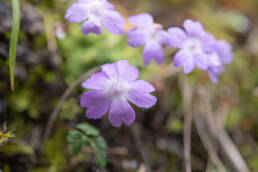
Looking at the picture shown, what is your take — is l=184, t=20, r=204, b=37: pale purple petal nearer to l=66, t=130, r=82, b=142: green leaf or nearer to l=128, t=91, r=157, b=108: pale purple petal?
l=128, t=91, r=157, b=108: pale purple petal

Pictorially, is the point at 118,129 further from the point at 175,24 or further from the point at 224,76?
the point at 175,24

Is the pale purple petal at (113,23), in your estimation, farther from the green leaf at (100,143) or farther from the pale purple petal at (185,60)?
the green leaf at (100,143)

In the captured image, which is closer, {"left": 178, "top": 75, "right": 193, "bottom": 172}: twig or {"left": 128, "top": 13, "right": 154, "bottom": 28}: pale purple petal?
{"left": 128, "top": 13, "right": 154, "bottom": 28}: pale purple petal

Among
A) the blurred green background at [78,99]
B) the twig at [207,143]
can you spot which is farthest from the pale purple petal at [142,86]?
the twig at [207,143]

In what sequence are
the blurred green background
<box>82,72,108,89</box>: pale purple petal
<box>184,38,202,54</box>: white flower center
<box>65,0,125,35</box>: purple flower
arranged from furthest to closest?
the blurred green background < <box>184,38,202,54</box>: white flower center < <box>65,0,125,35</box>: purple flower < <box>82,72,108,89</box>: pale purple petal

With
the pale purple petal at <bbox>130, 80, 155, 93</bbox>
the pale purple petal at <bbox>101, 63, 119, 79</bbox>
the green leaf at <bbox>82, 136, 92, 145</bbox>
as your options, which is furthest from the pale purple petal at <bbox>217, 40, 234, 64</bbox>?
the green leaf at <bbox>82, 136, 92, 145</bbox>

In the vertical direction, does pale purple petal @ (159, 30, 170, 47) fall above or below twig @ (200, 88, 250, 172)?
above

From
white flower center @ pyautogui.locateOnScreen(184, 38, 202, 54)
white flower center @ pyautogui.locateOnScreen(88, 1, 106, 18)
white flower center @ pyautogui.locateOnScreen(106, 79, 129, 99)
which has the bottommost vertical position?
white flower center @ pyautogui.locateOnScreen(106, 79, 129, 99)
